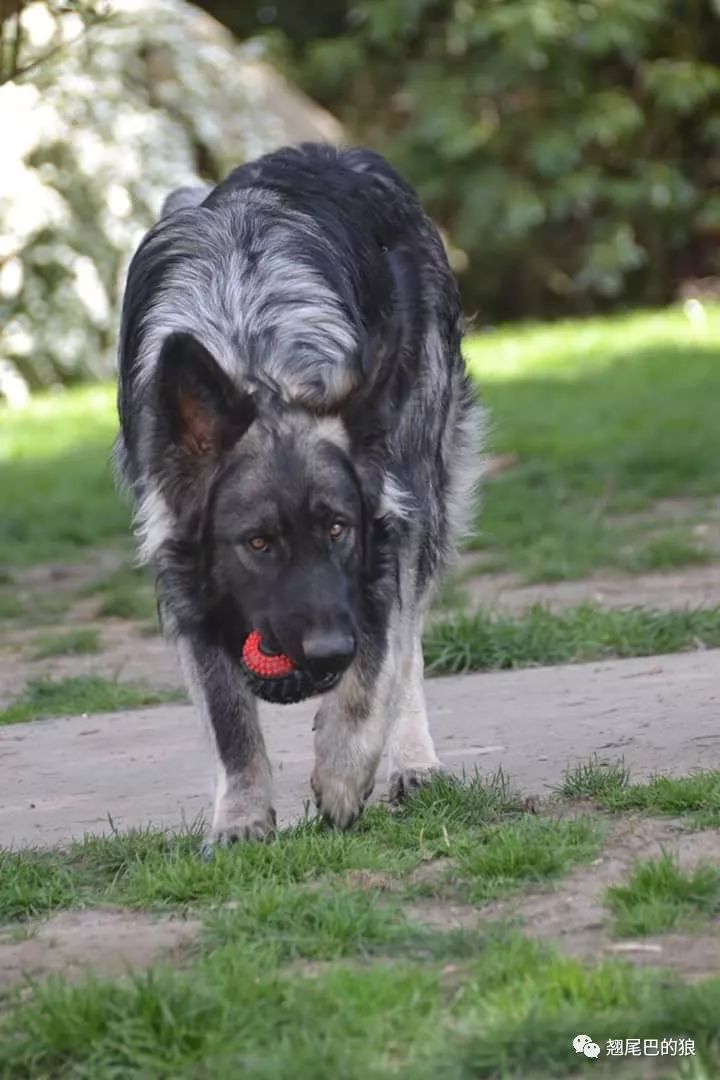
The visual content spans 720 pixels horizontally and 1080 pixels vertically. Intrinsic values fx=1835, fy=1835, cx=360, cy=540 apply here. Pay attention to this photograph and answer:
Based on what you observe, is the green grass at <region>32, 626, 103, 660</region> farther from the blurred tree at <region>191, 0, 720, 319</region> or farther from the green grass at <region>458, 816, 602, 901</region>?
the blurred tree at <region>191, 0, 720, 319</region>

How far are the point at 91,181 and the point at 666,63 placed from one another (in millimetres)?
7643

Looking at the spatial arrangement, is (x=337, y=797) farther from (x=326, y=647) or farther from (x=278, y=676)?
(x=326, y=647)

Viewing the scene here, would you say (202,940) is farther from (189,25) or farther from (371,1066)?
(189,25)

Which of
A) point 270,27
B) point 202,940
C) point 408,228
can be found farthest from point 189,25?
point 202,940

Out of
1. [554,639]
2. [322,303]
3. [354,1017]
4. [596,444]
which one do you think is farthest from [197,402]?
[596,444]

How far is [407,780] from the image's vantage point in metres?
5.52

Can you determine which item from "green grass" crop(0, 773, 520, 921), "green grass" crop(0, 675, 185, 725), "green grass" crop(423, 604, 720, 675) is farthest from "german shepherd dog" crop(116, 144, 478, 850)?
"green grass" crop(0, 675, 185, 725)

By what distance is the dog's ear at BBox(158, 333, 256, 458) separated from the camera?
4523mm

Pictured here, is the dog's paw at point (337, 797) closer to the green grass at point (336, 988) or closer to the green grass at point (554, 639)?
the green grass at point (336, 988)

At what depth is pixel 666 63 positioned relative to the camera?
69.7ft

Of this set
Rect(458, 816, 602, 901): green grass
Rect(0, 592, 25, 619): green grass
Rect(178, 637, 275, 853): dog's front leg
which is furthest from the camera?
Rect(0, 592, 25, 619): green grass

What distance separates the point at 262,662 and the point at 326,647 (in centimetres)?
31

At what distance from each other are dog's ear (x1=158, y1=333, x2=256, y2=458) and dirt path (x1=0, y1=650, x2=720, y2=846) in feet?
3.86

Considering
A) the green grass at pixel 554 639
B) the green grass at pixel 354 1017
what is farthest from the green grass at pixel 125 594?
the green grass at pixel 354 1017
